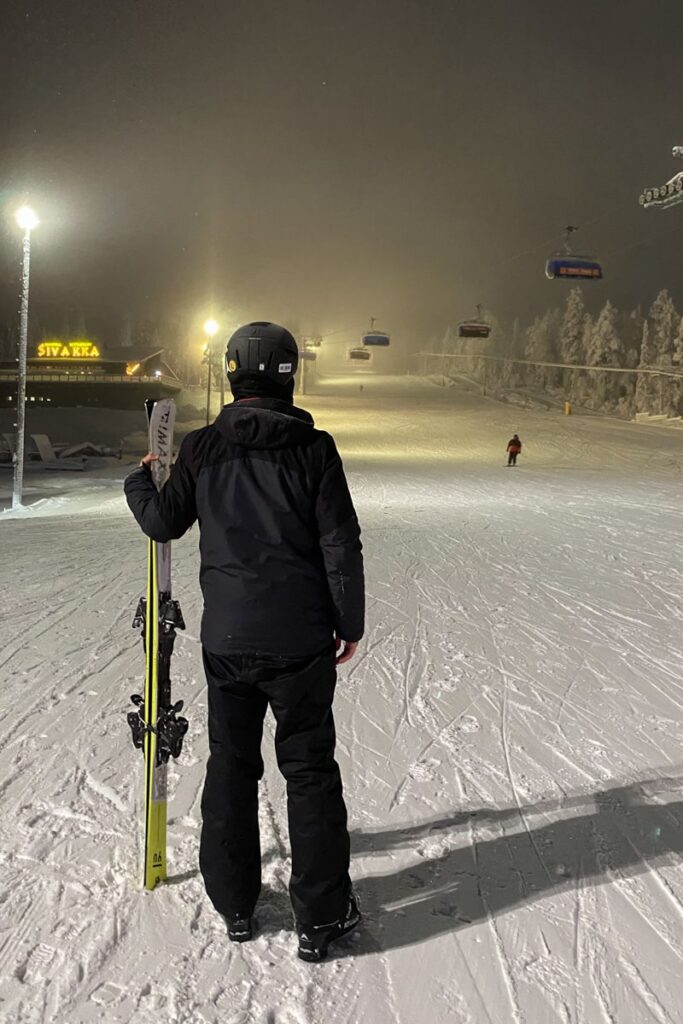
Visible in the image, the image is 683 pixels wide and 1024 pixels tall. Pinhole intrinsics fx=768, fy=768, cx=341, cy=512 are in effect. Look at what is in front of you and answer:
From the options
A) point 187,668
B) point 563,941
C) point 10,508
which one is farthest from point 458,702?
point 10,508

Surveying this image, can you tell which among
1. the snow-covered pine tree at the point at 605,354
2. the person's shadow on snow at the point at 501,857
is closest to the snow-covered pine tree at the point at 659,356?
the snow-covered pine tree at the point at 605,354

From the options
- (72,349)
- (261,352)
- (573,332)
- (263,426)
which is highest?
(573,332)

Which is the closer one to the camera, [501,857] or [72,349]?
[501,857]

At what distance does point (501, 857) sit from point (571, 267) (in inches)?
1443

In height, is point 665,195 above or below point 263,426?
above

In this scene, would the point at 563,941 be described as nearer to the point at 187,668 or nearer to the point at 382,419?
the point at 187,668

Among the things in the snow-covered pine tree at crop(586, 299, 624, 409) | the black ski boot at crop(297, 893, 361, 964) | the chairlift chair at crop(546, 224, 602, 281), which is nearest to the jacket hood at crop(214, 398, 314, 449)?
the black ski boot at crop(297, 893, 361, 964)

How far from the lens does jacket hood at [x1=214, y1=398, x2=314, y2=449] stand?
9.05 feet

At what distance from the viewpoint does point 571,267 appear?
36250mm

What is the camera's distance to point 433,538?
13484 mm

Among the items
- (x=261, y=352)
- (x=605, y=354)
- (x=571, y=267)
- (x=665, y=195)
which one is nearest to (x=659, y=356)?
(x=605, y=354)

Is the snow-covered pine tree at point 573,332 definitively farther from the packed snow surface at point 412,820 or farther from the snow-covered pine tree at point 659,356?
→ the packed snow surface at point 412,820

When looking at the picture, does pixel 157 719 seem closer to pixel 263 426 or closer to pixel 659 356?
pixel 263 426

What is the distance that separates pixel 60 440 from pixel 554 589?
41587 mm
